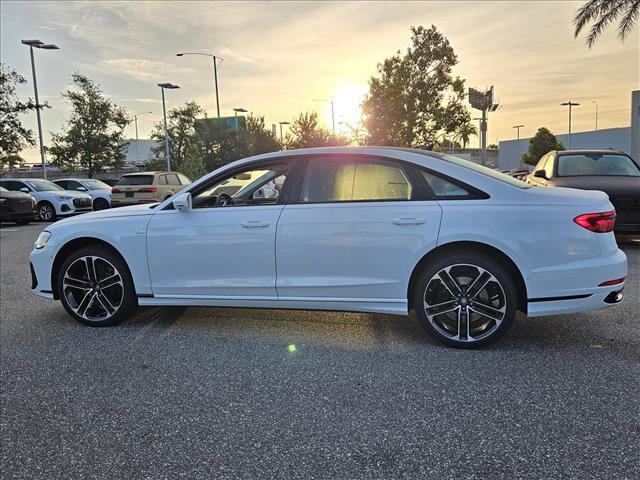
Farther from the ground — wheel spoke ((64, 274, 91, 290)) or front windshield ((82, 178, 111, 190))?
front windshield ((82, 178, 111, 190))

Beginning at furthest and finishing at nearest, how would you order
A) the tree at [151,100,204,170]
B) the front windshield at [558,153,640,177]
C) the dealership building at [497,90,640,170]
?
the tree at [151,100,204,170], the dealership building at [497,90,640,170], the front windshield at [558,153,640,177]

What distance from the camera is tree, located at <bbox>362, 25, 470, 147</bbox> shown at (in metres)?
35.1

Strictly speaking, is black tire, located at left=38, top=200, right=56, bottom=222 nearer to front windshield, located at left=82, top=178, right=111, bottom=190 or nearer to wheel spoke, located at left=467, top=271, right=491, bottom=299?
front windshield, located at left=82, top=178, right=111, bottom=190

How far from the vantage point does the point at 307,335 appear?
4305 millimetres

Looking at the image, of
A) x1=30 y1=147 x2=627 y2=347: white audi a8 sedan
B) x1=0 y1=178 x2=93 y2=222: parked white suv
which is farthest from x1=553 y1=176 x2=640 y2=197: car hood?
x1=0 y1=178 x2=93 y2=222: parked white suv

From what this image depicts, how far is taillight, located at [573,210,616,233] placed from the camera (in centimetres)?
359

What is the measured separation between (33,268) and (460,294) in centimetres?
406

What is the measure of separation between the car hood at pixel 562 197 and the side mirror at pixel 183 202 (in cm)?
279

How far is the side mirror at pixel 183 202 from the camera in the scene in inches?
168

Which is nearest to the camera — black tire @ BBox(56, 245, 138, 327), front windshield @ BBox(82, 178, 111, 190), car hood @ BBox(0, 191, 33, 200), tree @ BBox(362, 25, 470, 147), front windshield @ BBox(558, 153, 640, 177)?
black tire @ BBox(56, 245, 138, 327)

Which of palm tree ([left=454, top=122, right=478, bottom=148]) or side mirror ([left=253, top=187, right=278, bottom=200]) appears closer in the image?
side mirror ([left=253, top=187, right=278, bottom=200])

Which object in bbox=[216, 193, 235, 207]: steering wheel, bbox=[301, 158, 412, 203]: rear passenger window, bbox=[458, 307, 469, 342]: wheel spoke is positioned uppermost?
bbox=[301, 158, 412, 203]: rear passenger window

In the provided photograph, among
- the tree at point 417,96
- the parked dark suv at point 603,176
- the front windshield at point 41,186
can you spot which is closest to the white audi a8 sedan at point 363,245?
the parked dark suv at point 603,176

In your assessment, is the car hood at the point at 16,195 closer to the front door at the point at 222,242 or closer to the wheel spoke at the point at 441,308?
the front door at the point at 222,242
